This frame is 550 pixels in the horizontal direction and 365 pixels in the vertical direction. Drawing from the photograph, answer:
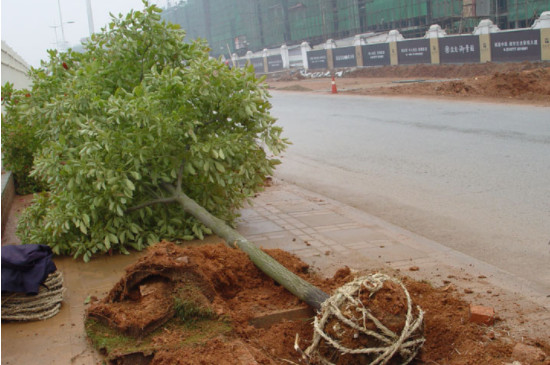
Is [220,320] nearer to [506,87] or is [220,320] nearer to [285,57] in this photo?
[506,87]

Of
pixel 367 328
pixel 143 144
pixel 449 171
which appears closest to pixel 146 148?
pixel 143 144

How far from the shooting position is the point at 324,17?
54062 mm

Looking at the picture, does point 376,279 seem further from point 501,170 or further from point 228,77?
point 501,170

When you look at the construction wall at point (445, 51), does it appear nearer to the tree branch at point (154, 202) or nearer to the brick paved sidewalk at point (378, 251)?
the brick paved sidewalk at point (378, 251)

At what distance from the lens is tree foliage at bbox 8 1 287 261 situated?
5.71m

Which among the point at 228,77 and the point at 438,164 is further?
the point at 438,164

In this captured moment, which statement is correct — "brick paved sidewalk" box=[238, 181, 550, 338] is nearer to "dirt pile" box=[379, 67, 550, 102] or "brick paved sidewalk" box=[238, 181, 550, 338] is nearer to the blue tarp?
the blue tarp

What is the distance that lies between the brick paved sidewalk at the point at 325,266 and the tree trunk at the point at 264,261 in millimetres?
555

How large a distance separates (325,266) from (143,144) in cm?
215

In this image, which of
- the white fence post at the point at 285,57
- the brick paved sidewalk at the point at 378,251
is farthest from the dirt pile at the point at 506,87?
the white fence post at the point at 285,57

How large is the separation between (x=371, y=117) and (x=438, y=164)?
7.39 metres

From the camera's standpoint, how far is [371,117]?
57.6ft

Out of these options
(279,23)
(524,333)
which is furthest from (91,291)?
(279,23)

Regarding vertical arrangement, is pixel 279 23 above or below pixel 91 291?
above
